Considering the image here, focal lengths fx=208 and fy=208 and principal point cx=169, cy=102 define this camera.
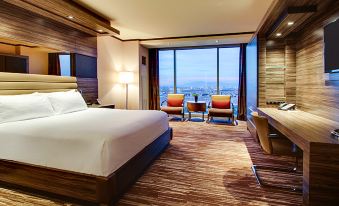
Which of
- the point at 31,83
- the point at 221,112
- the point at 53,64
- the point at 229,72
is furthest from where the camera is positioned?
the point at 229,72

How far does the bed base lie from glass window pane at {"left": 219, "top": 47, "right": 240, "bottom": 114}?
17.9ft

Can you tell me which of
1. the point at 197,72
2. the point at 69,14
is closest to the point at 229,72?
the point at 197,72

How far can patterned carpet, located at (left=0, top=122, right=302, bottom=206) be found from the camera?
6.88 ft

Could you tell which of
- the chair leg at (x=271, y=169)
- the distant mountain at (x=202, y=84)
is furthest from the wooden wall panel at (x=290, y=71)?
the distant mountain at (x=202, y=84)

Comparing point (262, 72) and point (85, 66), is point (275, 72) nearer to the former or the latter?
point (262, 72)

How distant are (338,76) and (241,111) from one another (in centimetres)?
453

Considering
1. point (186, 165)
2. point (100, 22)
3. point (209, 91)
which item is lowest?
point (186, 165)

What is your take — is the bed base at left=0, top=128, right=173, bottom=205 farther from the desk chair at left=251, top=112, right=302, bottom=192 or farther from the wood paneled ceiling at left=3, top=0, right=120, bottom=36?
the wood paneled ceiling at left=3, top=0, right=120, bottom=36

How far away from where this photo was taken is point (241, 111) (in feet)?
22.7

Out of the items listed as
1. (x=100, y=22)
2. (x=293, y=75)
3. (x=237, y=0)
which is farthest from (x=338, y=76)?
(x=100, y=22)

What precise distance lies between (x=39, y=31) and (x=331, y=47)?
4.42 meters

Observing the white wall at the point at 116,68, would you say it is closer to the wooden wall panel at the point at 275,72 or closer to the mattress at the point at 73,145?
the mattress at the point at 73,145

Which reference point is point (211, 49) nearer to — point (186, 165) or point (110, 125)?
point (186, 165)

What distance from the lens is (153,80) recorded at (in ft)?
25.1
